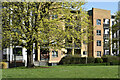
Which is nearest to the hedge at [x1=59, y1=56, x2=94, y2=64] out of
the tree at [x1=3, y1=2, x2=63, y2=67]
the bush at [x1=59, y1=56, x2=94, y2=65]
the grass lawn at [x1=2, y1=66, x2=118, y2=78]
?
the bush at [x1=59, y1=56, x2=94, y2=65]

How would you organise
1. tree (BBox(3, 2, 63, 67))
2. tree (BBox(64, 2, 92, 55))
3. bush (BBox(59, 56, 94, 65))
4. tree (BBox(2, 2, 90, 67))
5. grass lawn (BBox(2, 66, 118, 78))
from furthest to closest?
bush (BBox(59, 56, 94, 65)), tree (BBox(64, 2, 92, 55)), tree (BBox(2, 2, 90, 67)), tree (BBox(3, 2, 63, 67)), grass lawn (BBox(2, 66, 118, 78))

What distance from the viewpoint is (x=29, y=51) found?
25.2 m

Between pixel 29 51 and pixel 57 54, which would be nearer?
pixel 29 51

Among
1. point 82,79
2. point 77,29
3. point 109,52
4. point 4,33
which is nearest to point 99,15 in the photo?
point 109,52

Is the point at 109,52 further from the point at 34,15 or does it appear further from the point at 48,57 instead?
the point at 34,15

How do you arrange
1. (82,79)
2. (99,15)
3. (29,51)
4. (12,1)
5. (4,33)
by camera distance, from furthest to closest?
(99,15) < (29,51) < (12,1) < (4,33) < (82,79)

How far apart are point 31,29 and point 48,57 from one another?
32756 mm

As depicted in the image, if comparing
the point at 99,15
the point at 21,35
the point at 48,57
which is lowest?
the point at 48,57

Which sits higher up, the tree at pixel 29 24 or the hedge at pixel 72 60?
the tree at pixel 29 24

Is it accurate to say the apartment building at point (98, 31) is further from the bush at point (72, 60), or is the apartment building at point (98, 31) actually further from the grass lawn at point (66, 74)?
the grass lawn at point (66, 74)

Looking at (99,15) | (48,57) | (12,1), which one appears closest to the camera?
(12,1)

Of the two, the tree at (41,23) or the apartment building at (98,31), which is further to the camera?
the apartment building at (98,31)

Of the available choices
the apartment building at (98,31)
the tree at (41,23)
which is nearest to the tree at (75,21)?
the tree at (41,23)

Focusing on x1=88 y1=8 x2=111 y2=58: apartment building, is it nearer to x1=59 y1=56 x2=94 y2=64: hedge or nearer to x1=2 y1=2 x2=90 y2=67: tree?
x1=59 y1=56 x2=94 y2=64: hedge
